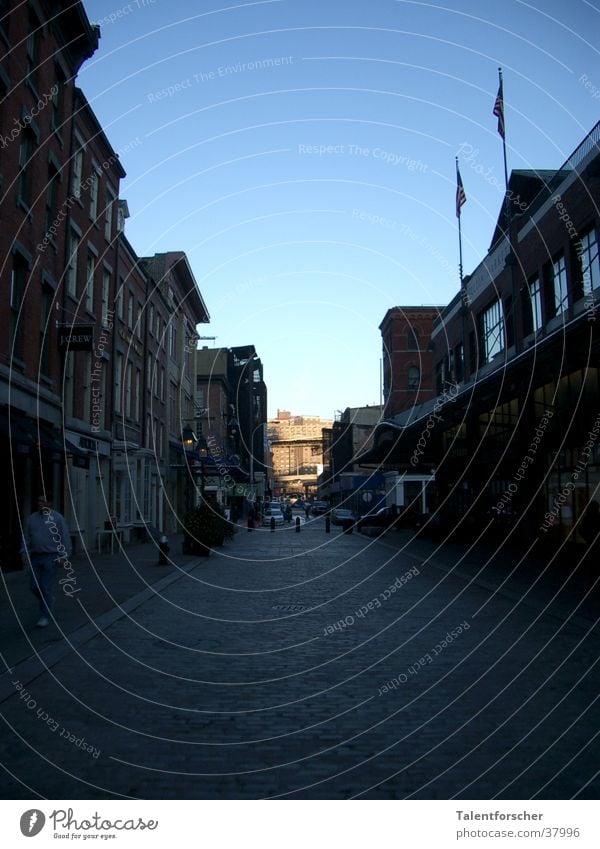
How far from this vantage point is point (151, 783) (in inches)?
204

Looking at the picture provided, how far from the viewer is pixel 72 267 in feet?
84.9

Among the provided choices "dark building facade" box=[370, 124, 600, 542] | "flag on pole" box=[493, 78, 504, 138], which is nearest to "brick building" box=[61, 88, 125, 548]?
"dark building facade" box=[370, 124, 600, 542]

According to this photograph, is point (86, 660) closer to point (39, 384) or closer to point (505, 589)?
point (505, 589)

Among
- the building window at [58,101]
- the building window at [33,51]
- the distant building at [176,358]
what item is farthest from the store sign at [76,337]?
the distant building at [176,358]

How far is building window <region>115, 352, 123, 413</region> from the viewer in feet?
109

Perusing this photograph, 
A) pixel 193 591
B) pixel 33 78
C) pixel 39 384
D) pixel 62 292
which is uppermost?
pixel 33 78

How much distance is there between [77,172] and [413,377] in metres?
52.5

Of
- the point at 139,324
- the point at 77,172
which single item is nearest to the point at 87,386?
the point at 77,172

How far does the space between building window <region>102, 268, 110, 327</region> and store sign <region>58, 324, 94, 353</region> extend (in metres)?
6.39

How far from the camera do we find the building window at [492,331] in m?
35.7

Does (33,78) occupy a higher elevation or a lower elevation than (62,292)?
higher

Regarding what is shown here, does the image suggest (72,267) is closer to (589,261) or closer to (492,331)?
(589,261)

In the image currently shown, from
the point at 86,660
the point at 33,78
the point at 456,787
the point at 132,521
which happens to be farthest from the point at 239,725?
the point at 132,521

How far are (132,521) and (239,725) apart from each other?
30.2m
